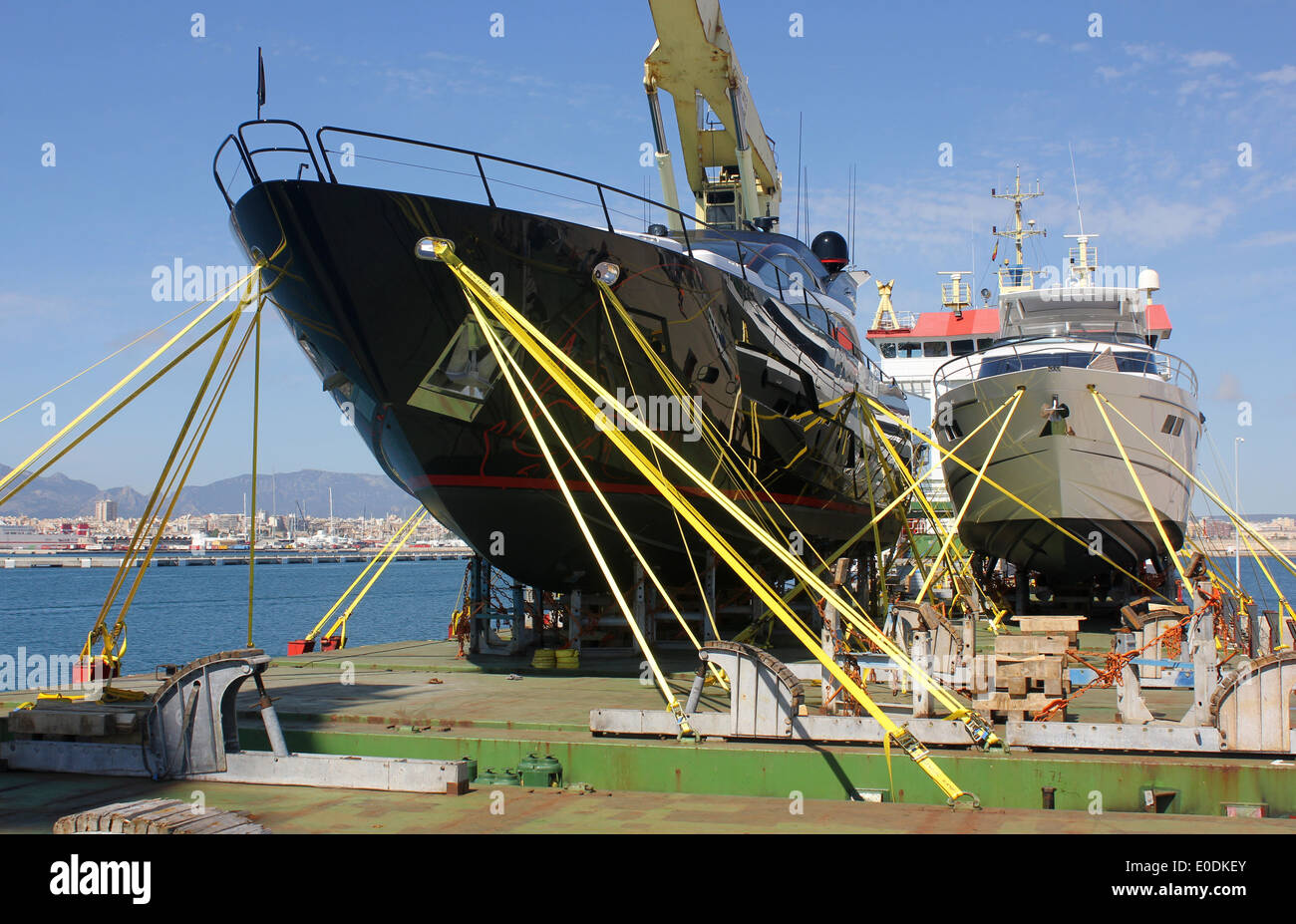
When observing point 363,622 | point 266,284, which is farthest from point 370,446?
point 363,622

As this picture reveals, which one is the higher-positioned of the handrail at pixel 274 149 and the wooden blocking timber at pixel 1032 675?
the handrail at pixel 274 149

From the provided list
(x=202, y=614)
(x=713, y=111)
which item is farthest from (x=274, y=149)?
(x=202, y=614)

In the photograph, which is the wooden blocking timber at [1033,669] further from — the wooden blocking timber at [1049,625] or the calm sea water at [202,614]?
the calm sea water at [202,614]

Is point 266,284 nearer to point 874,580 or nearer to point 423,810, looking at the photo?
point 423,810

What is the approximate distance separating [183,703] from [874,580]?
1345 centimetres

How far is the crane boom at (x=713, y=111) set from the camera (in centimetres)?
1616

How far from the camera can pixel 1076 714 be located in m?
9.04

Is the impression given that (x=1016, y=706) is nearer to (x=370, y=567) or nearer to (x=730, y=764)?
(x=730, y=764)

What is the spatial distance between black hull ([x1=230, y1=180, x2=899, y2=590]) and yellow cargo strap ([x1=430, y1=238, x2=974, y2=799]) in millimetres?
667

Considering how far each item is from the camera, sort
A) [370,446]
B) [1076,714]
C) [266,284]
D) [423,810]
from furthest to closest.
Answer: [370,446] < [266,284] < [1076,714] < [423,810]

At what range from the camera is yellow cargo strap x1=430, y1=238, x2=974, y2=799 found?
22.2 feet

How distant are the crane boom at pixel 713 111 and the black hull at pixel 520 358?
264cm

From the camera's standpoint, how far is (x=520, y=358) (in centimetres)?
1103

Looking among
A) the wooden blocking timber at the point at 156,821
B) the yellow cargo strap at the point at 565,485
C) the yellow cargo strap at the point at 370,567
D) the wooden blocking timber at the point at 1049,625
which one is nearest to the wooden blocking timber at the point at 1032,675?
the wooden blocking timber at the point at 1049,625
